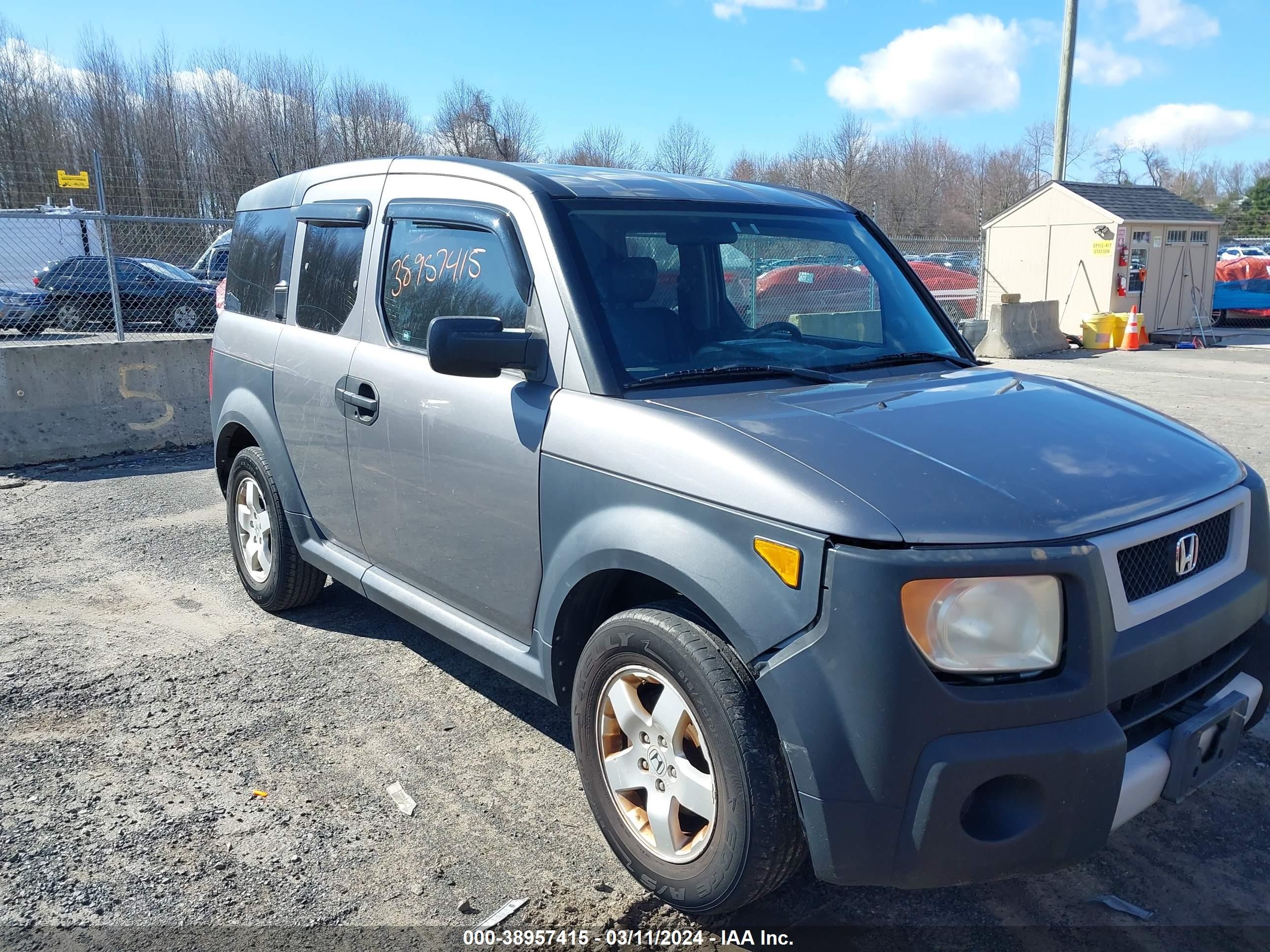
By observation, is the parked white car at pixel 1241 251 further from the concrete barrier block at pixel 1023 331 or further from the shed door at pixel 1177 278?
the concrete barrier block at pixel 1023 331

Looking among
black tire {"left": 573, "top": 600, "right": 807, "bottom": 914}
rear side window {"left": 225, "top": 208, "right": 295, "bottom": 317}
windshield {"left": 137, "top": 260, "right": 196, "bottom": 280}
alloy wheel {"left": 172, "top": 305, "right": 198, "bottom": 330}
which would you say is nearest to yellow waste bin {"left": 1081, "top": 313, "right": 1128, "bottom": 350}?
alloy wheel {"left": 172, "top": 305, "right": 198, "bottom": 330}

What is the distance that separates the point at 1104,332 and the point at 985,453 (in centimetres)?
1758

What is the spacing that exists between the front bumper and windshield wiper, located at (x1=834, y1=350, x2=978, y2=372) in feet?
4.32

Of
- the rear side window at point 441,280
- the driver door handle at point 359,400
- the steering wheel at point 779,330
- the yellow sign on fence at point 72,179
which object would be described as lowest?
the driver door handle at point 359,400

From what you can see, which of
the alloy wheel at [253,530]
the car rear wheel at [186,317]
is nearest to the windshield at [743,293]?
the alloy wheel at [253,530]

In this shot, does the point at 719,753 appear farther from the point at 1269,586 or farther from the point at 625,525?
the point at 1269,586

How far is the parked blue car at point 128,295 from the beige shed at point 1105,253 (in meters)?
14.8

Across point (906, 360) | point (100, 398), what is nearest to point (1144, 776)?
point (906, 360)

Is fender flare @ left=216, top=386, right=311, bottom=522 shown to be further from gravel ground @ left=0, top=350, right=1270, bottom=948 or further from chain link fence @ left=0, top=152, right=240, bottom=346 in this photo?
chain link fence @ left=0, top=152, right=240, bottom=346

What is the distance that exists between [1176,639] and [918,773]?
820 millimetres

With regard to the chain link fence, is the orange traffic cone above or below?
below

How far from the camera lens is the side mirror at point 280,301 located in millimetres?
4600

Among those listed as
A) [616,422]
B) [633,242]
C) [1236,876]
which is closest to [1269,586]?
[1236,876]

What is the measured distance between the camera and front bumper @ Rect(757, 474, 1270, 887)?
2.18m
